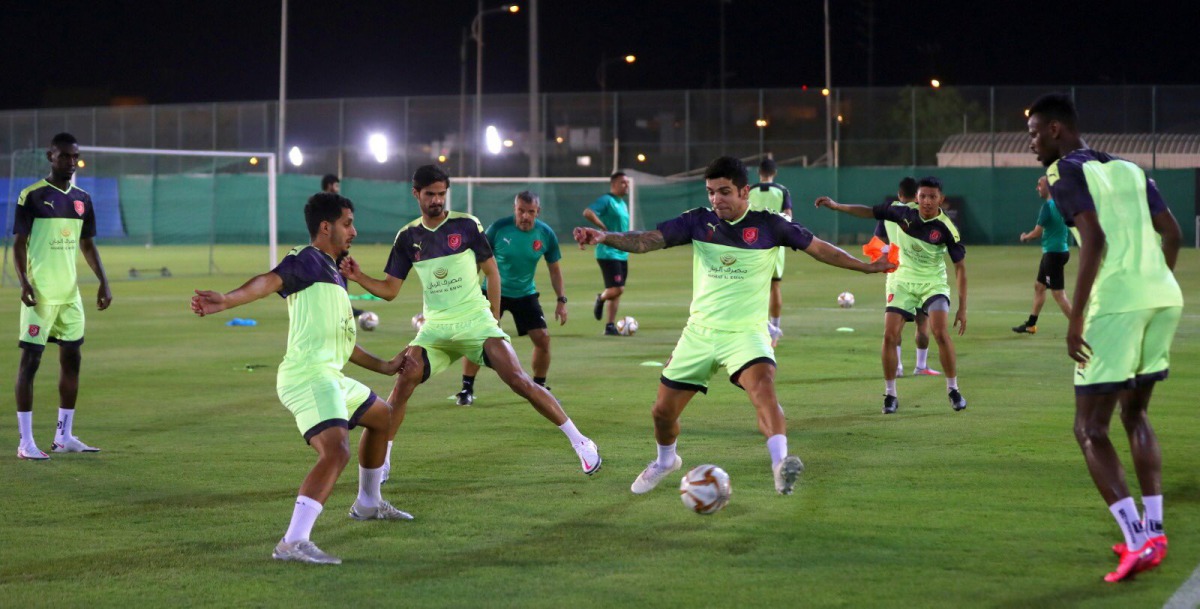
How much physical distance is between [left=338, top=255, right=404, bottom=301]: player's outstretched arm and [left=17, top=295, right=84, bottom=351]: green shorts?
104 inches

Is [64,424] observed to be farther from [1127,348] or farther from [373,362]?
[1127,348]

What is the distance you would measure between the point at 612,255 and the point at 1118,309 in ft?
41.6

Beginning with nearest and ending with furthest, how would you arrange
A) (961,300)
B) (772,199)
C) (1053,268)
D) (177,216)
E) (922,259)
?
1. (961,300)
2. (922,259)
3. (1053,268)
4. (772,199)
5. (177,216)

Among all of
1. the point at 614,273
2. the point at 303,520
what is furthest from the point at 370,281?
the point at 614,273

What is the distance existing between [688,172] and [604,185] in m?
6.78

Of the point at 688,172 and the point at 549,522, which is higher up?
the point at 688,172

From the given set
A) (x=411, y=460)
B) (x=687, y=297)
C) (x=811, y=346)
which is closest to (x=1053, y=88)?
(x=687, y=297)

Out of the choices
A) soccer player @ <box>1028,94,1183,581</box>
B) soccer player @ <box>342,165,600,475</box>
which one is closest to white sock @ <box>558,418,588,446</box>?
soccer player @ <box>342,165,600,475</box>

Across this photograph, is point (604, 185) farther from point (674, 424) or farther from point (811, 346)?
point (674, 424)

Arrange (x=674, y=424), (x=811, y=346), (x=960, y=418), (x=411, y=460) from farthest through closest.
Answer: (x=811, y=346) → (x=960, y=418) → (x=411, y=460) → (x=674, y=424)

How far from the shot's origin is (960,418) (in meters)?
11.0

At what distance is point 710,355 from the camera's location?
7.72 meters

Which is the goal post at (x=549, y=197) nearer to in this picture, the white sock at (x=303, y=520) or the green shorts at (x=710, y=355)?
the green shorts at (x=710, y=355)

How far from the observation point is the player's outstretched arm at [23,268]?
31.6 feet
